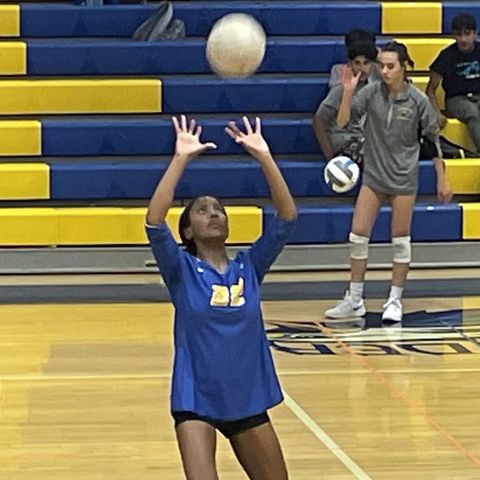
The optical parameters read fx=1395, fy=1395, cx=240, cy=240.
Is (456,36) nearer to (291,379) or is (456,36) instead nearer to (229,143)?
(229,143)

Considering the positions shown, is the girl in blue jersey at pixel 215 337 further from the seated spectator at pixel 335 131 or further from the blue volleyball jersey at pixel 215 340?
the seated spectator at pixel 335 131

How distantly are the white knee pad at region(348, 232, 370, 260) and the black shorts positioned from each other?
4.37 m

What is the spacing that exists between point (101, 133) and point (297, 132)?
5.06ft

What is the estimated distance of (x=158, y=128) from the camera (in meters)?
10.9

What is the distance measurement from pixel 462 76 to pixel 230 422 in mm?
7221

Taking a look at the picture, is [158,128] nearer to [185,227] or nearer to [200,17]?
[200,17]

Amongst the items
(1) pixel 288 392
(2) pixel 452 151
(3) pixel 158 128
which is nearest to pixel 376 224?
(2) pixel 452 151

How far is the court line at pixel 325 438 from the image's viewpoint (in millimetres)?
5402

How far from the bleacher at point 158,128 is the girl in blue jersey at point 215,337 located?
5.80m

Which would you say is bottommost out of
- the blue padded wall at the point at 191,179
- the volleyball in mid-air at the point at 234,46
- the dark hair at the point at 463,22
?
the blue padded wall at the point at 191,179

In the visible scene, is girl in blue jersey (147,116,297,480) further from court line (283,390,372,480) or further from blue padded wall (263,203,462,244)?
blue padded wall (263,203,462,244)

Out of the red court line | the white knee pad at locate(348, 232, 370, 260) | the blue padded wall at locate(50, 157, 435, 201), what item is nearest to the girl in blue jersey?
the red court line

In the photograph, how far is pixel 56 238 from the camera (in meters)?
10.2

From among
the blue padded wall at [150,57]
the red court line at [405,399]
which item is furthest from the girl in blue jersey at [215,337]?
the blue padded wall at [150,57]
